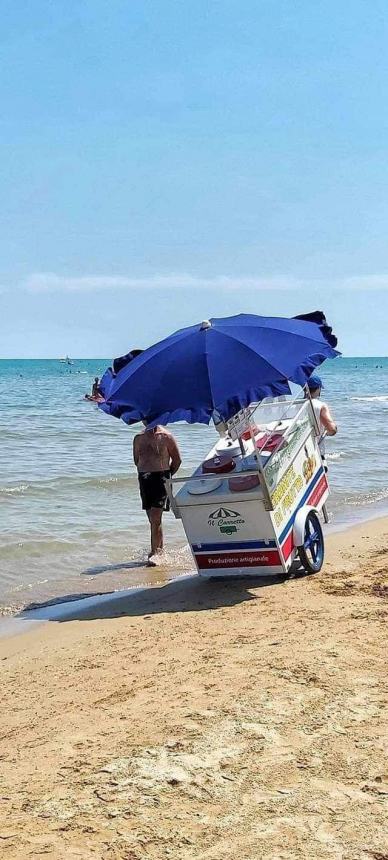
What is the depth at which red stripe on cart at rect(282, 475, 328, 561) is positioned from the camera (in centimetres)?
628

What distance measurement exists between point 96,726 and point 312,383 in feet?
13.5

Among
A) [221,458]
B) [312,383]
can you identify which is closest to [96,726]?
[221,458]

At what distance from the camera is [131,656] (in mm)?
5020

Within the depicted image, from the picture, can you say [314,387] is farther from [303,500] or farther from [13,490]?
[13,490]

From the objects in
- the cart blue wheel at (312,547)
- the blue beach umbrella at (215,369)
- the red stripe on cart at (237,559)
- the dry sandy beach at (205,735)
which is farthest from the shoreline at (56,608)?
the blue beach umbrella at (215,369)

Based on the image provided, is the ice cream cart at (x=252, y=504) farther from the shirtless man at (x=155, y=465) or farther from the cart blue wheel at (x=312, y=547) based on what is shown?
the shirtless man at (x=155, y=465)

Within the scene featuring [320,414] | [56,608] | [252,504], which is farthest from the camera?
[320,414]

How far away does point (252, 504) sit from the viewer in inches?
237

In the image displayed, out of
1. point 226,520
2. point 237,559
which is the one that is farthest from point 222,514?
point 237,559

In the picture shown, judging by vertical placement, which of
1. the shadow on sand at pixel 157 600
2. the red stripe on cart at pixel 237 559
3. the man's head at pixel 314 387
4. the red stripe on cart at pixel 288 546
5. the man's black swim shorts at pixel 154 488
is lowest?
the shadow on sand at pixel 157 600

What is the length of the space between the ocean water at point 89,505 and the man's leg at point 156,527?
0.17 metres

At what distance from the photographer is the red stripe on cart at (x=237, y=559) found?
6.20 m

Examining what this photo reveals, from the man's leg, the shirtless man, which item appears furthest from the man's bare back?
the man's leg

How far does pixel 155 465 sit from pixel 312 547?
6.34ft
